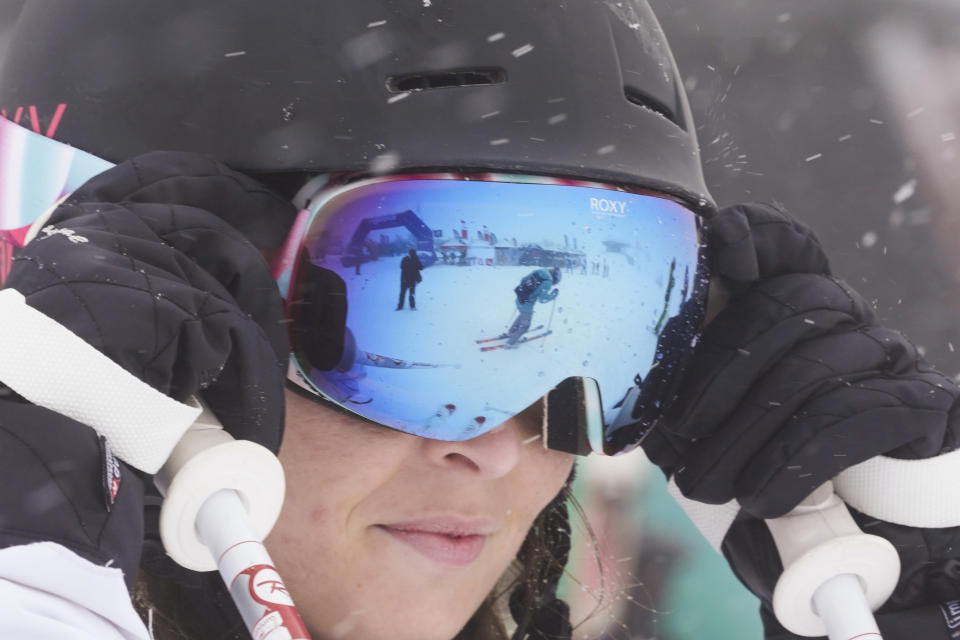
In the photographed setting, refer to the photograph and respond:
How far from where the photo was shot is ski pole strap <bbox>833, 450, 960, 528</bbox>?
1637 mm

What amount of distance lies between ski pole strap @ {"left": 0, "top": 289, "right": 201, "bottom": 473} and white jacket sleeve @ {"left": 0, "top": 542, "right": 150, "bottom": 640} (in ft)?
0.42

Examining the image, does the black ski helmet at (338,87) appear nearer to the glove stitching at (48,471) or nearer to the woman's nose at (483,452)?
the woman's nose at (483,452)

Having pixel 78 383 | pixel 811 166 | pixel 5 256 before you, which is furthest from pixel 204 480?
pixel 811 166

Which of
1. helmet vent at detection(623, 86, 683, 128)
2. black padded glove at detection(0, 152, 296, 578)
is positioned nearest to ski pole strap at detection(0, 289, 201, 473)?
black padded glove at detection(0, 152, 296, 578)

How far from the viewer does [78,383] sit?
1.01 m

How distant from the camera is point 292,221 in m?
1.42

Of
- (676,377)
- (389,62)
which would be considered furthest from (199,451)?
(676,377)

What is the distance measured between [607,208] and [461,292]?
227mm

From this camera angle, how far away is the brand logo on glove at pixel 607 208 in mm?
1473

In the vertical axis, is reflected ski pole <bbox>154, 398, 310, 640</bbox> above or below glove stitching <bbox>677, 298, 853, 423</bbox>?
above

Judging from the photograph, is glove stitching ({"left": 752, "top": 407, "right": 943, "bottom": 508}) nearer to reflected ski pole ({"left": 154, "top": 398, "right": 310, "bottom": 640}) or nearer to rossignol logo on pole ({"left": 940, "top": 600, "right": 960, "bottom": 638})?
rossignol logo on pole ({"left": 940, "top": 600, "right": 960, "bottom": 638})

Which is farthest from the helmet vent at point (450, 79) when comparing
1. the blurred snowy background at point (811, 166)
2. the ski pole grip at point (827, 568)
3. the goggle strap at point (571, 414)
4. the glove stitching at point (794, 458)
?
the blurred snowy background at point (811, 166)

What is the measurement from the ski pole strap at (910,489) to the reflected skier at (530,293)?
1.83 ft

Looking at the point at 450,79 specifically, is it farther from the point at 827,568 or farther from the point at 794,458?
the point at 827,568
